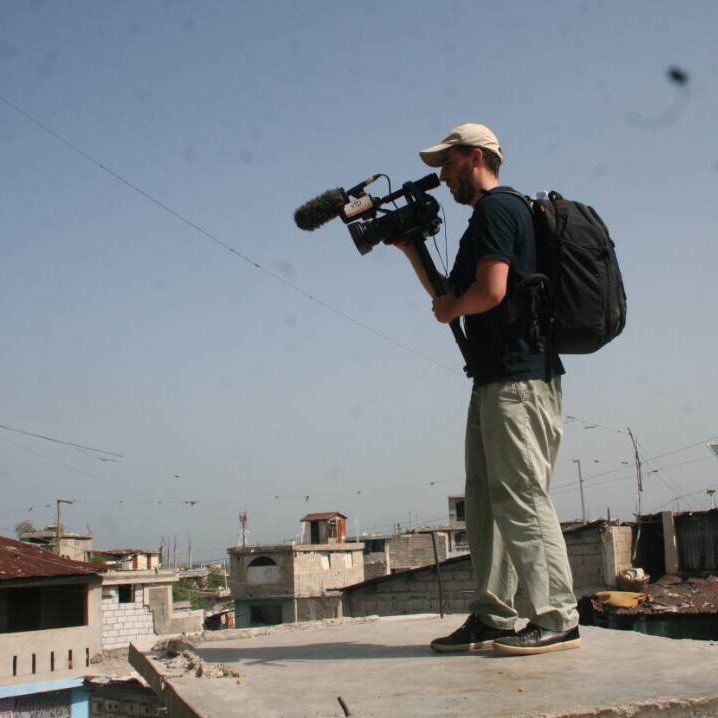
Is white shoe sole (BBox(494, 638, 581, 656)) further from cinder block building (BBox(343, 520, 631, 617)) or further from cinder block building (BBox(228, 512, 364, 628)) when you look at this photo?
cinder block building (BBox(228, 512, 364, 628))

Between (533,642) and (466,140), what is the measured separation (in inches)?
69.9

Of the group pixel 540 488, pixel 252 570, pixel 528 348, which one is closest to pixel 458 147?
pixel 528 348

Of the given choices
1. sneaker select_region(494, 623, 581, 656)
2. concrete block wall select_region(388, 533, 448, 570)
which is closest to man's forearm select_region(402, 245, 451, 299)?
sneaker select_region(494, 623, 581, 656)

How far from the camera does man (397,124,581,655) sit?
287 cm

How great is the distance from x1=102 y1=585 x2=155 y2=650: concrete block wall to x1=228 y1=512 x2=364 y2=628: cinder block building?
8.43 meters

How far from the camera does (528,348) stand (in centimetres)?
296

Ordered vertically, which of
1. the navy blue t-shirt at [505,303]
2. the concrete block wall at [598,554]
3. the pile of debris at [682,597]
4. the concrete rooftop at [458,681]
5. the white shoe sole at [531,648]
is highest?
the navy blue t-shirt at [505,303]

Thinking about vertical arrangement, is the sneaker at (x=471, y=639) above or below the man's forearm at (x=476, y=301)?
below

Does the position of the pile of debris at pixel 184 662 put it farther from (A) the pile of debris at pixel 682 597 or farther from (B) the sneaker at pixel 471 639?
(A) the pile of debris at pixel 682 597

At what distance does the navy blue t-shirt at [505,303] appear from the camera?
9.58ft

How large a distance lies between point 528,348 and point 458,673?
1098 mm

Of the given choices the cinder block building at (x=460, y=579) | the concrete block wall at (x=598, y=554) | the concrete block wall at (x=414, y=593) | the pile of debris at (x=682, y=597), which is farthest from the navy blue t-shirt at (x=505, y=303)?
the concrete block wall at (x=414, y=593)

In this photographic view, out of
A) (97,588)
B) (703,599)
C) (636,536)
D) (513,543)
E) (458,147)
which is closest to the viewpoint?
(513,543)

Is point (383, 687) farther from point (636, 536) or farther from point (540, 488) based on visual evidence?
point (636, 536)
